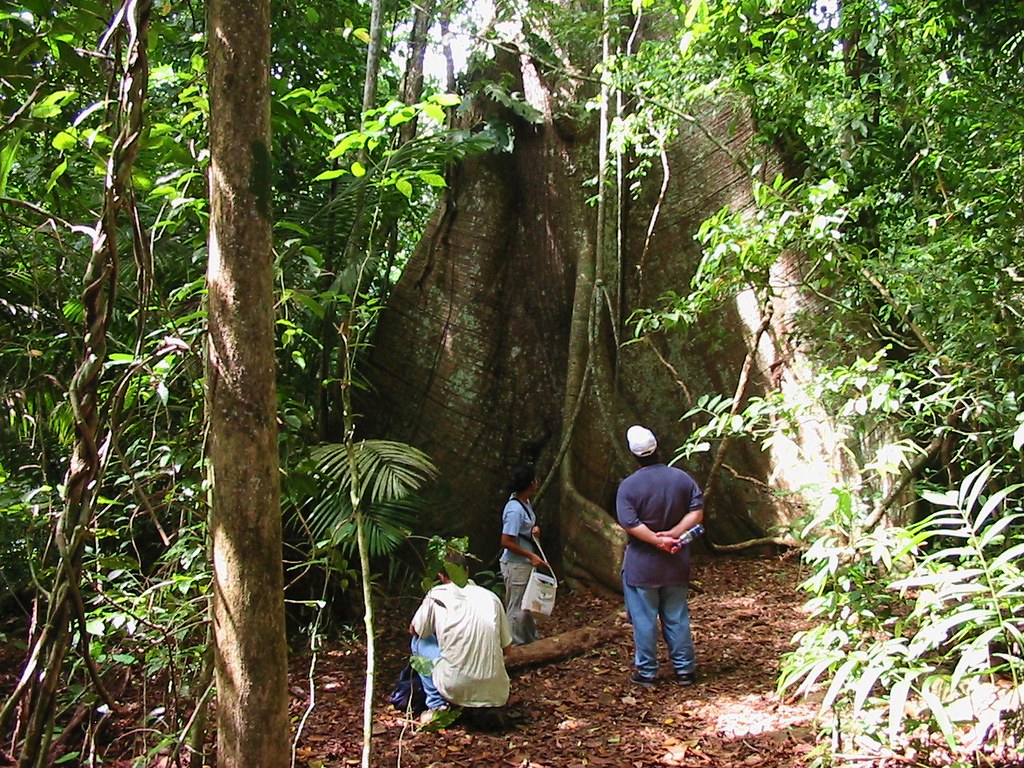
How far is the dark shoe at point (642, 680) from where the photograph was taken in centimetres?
471

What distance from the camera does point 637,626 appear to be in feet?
15.5

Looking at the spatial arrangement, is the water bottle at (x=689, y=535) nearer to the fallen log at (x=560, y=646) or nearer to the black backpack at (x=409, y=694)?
the fallen log at (x=560, y=646)

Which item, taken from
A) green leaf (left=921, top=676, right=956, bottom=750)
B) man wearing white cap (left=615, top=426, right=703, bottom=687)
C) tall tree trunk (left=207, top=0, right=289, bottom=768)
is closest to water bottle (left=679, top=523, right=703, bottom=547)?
man wearing white cap (left=615, top=426, right=703, bottom=687)

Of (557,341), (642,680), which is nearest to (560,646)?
(642,680)

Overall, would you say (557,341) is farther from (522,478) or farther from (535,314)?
(522,478)

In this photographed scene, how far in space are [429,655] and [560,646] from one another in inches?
42.4

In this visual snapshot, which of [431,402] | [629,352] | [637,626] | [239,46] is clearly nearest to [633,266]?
[629,352]

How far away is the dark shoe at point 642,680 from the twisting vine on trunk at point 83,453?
3260 mm

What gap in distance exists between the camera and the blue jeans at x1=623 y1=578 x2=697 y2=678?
469 centimetres

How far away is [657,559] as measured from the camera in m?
4.68

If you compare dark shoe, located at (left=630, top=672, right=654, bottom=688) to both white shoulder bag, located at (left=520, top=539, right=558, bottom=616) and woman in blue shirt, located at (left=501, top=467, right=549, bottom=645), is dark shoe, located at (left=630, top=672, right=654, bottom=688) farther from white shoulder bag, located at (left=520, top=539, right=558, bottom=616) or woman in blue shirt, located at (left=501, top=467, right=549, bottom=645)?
woman in blue shirt, located at (left=501, top=467, right=549, bottom=645)

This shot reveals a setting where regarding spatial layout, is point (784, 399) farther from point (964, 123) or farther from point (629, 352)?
point (629, 352)

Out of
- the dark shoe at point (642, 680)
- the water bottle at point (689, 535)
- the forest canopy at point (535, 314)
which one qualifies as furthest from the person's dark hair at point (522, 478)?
the dark shoe at point (642, 680)

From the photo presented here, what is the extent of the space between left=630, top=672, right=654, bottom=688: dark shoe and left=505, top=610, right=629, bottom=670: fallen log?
649mm
